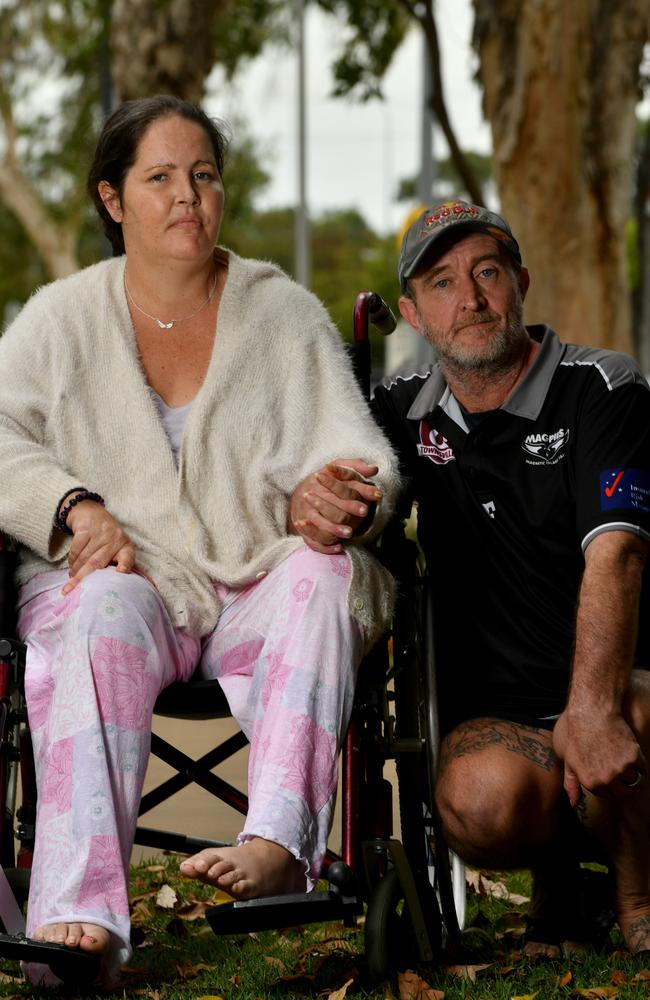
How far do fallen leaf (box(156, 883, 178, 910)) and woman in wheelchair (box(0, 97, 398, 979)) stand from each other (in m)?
1.06

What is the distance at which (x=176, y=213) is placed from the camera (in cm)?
383

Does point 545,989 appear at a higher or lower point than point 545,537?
lower

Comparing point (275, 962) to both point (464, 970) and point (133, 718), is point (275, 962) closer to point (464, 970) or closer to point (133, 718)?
point (464, 970)

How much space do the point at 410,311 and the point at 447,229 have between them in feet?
0.88

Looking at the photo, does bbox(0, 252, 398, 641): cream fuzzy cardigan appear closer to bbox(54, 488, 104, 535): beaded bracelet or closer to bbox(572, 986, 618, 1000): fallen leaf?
bbox(54, 488, 104, 535): beaded bracelet

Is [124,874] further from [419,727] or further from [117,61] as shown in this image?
[117,61]

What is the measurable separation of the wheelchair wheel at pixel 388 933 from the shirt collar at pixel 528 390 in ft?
3.64

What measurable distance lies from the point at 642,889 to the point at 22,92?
85.9 feet

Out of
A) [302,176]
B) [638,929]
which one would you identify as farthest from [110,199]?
[302,176]

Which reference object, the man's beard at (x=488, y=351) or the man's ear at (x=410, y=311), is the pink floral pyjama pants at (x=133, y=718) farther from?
the man's ear at (x=410, y=311)

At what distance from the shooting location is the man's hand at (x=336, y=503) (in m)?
3.41

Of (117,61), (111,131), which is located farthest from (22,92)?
(111,131)

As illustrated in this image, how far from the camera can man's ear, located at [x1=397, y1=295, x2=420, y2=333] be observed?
3.95 metres

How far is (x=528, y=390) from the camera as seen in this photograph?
3.72 m
